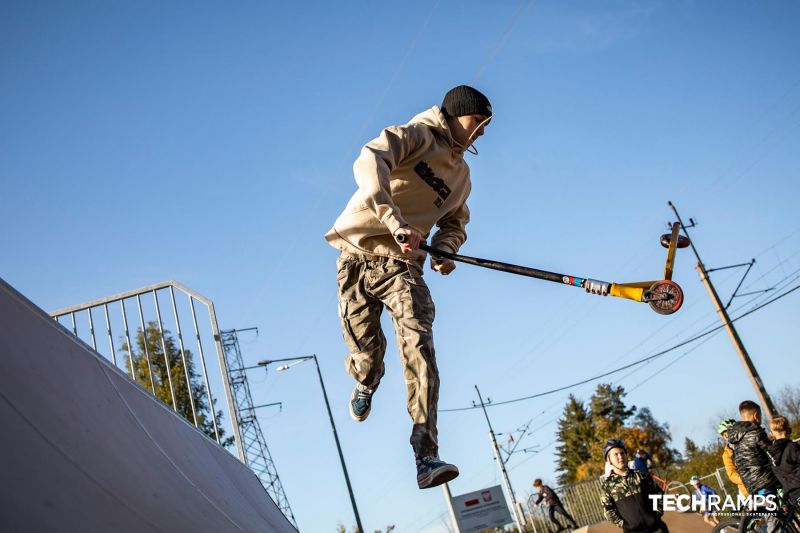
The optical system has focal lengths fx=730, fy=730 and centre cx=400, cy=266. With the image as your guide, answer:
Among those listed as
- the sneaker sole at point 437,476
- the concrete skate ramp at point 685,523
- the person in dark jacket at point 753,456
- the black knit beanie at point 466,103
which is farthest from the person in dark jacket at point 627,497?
the concrete skate ramp at point 685,523

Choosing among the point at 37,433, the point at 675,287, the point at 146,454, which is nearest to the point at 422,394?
the point at 675,287

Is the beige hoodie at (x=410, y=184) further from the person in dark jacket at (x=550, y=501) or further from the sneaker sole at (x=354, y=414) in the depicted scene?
the person in dark jacket at (x=550, y=501)

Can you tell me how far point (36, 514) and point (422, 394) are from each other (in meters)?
2.80

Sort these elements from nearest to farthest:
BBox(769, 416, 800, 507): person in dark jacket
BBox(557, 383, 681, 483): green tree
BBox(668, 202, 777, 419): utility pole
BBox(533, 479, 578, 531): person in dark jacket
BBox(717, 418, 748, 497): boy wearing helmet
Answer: BBox(769, 416, 800, 507): person in dark jacket < BBox(717, 418, 748, 497): boy wearing helmet < BBox(533, 479, 578, 531): person in dark jacket < BBox(668, 202, 777, 419): utility pole < BBox(557, 383, 681, 483): green tree

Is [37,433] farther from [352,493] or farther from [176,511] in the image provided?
[352,493]

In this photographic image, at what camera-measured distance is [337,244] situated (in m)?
4.70

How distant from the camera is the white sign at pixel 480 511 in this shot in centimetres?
2428

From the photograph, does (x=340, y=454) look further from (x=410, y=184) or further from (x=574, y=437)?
(x=574, y=437)

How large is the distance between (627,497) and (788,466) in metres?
1.63

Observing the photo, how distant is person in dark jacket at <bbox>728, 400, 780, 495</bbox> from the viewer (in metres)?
6.45

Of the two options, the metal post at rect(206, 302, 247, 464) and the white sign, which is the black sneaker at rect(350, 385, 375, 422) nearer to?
the metal post at rect(206, 302, 247, 464)

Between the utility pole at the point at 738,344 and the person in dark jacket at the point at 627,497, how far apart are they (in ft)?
53.9

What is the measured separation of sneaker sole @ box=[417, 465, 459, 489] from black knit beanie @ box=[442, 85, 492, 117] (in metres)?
2.15

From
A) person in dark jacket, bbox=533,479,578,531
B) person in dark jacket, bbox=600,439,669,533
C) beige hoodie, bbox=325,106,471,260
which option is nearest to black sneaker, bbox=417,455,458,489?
beige hoodie, bbox=325,106,471,260
